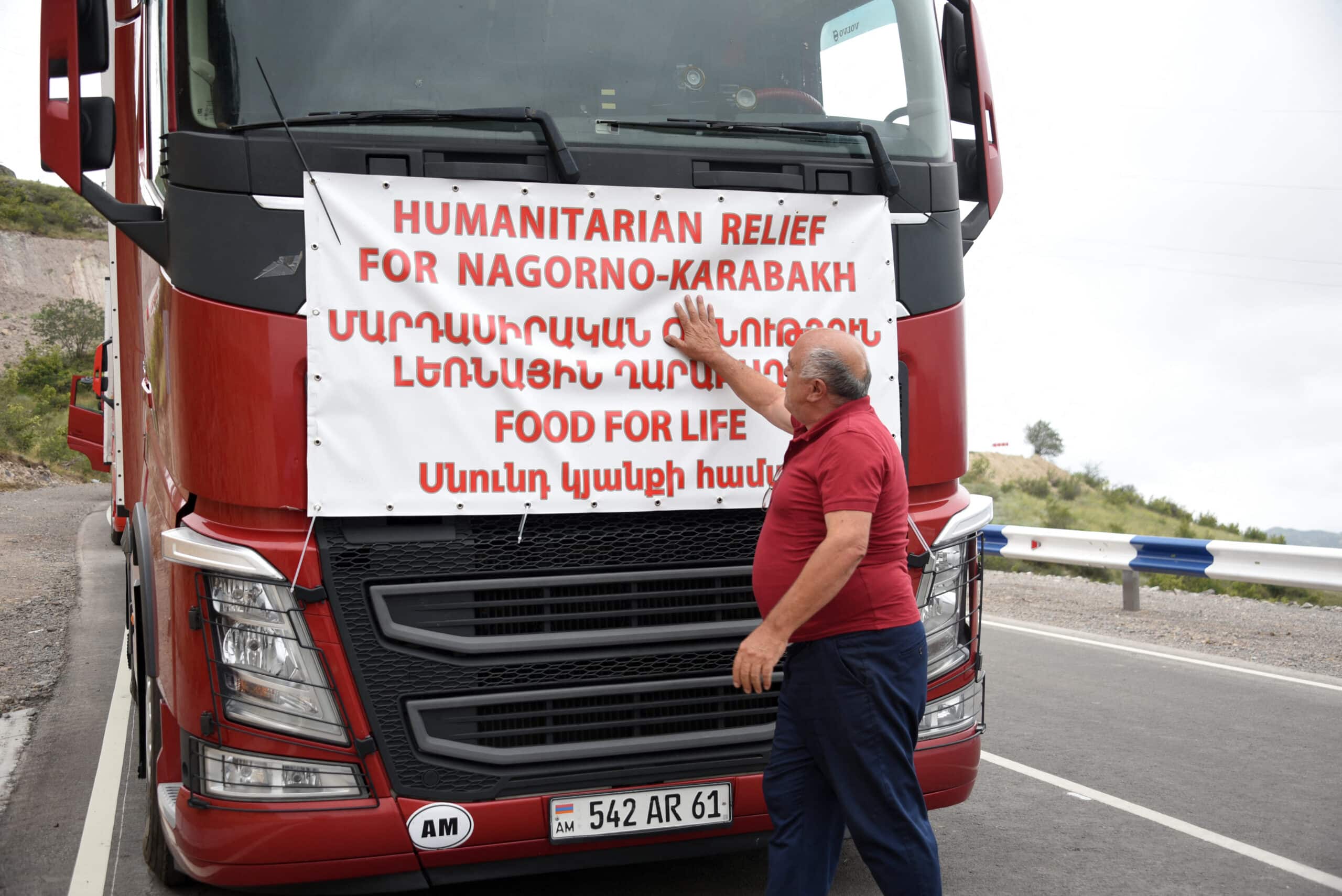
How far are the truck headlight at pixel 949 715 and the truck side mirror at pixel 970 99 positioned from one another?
1.66 m

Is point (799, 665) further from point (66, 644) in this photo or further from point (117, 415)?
point (66, 644)

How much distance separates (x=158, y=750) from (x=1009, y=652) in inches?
259

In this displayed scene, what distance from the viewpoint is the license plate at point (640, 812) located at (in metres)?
3.47

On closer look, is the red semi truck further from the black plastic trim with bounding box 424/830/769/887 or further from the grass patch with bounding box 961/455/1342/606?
the grass patch with bounding box 961/455/1342/606

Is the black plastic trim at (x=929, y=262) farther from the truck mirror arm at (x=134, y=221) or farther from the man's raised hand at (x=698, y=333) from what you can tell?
the truck mirror arm at (x=134, y=221)

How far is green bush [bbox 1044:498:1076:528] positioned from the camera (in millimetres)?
25422

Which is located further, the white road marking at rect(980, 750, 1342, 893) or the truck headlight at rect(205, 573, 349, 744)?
the white road marking at rect(980, 750, 1342, 893)

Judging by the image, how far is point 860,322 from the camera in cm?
387

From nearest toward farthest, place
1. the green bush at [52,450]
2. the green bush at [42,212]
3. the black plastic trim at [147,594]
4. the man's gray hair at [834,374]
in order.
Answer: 1. the man's gray hair at [834,374]
2. the black plastic trim at [147,594]
3. the green bush at [52,450]
4. the green bush at [42,212]

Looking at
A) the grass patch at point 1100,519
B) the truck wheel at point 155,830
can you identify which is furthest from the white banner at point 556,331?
the grass patch at point 1100,519

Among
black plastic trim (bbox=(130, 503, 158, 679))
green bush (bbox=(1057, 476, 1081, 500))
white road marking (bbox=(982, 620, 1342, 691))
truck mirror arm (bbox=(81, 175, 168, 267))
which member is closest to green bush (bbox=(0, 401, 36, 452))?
green bush (bbox=(1057, 476, 1081, 500))

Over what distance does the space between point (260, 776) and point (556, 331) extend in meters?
1.50

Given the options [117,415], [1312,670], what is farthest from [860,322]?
[1312,670]

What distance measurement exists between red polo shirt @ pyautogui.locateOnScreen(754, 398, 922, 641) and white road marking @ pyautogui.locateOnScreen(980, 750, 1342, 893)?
6.90ft
